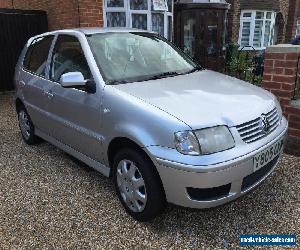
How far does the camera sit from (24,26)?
30.0ft

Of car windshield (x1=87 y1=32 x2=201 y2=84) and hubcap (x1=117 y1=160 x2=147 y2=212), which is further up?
car windshield (x1=87 y1=32 x2=201 y2=84)

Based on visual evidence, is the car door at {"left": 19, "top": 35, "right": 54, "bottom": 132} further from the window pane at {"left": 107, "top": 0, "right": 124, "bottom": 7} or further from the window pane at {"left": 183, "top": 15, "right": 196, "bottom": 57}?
the window pane at {"left": 183, "top": 15, "right": 196, "bottom": 57}

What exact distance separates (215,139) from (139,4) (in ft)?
23.3

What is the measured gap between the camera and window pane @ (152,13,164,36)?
9078 millimetres

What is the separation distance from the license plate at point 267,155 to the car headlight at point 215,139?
302mm

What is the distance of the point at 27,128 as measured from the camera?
5031 mm

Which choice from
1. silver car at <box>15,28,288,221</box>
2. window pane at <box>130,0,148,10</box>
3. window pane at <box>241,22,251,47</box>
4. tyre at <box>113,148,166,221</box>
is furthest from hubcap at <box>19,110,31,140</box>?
window pane at <box>241,22,251,47</box>

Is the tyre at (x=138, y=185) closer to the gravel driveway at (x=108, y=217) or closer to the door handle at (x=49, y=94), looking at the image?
the gravel driveway at (x=108, y=217)

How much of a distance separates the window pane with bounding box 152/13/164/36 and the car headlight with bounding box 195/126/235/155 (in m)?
7.14

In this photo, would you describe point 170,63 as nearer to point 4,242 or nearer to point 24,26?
point 4,242

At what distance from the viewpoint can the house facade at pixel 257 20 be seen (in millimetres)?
16250

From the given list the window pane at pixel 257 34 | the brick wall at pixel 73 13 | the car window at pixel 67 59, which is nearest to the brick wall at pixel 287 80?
the car window at pixel 67 59

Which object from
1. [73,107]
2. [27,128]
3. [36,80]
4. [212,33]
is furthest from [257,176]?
[212,33]

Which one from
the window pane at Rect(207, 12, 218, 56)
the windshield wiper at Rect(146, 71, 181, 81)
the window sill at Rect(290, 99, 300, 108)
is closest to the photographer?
the windshield wiper at Rect(146, 71, 181, 81)
